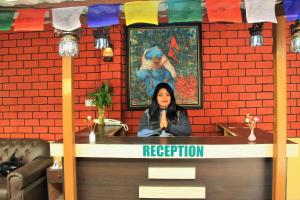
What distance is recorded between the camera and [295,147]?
248 cm

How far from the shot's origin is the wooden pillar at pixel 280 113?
242 cm

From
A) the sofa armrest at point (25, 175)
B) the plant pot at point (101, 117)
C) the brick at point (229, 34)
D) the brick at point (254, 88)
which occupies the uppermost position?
the brick at point (229, 34)

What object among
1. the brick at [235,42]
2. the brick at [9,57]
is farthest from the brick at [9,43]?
the brick at [235,42]

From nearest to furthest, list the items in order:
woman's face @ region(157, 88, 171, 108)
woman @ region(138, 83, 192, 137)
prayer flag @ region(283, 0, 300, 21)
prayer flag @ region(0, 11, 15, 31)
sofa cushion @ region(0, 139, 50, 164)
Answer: prayer flag @ region(283, 0, 300, 21), prayer flag @ region(0, 11, 15, 31), woman @ region(138, 83, 192, 137), woman's face @ region(157, 88, 171, 108), sofa cushion @ region(0, 139, 50, 164)

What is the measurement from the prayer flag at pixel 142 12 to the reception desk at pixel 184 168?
3.49 feet

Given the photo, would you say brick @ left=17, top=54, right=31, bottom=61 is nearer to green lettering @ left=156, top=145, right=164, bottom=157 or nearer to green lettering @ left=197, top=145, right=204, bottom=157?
green lettering @ left=156, top=145, right=164, bottom=157

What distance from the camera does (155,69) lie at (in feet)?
14.8

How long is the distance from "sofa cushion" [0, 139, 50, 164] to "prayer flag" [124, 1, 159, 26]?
2616 mm

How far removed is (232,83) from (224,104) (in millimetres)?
353

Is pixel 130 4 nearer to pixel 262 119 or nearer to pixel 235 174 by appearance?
pixel 235 174

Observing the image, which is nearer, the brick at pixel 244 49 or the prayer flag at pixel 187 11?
the prayer flag at pixel 187 11

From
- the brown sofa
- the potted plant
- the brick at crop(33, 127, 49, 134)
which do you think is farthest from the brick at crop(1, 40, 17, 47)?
the potted plant

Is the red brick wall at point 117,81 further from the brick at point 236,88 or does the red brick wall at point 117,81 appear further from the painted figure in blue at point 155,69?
the painted figure in blue at point 155,69

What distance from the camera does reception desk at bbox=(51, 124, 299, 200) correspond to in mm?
2500
